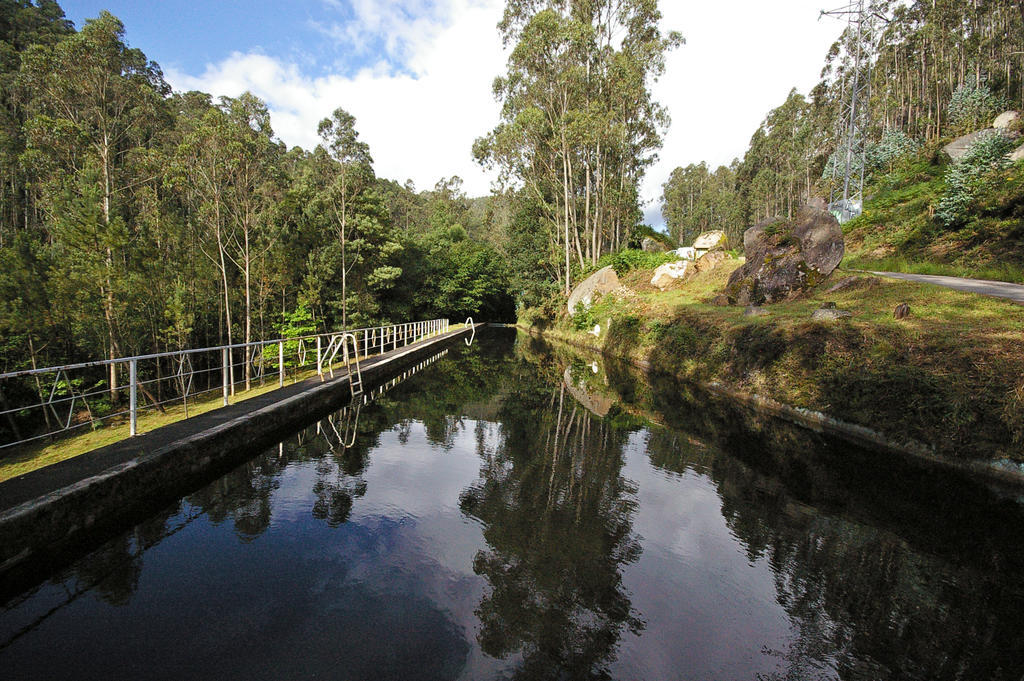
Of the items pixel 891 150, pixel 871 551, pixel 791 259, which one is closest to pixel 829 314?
pixel 791 259

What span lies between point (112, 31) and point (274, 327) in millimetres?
8944

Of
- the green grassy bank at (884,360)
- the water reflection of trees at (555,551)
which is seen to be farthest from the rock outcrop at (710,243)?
the water reflection of trees at (555,551)

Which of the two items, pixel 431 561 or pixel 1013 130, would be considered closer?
pixel 431 561

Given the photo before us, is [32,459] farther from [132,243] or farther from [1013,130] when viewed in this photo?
[1013,130]

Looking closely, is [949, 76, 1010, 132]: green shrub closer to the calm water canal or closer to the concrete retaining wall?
the calm water canal

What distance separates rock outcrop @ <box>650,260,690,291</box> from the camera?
2044 centimetres

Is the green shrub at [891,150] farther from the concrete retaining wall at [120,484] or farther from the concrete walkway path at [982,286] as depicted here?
the concrete retaining wall at [120,484]

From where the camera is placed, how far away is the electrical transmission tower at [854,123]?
22.0 metres

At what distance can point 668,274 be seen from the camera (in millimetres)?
20922

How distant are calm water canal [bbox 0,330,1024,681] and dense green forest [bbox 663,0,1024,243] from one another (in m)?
29.1

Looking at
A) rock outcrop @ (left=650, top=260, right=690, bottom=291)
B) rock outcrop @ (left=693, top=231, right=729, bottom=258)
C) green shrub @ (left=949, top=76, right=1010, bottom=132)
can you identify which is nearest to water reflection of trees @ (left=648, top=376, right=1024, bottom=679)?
rock outcrop @ (left=650, top=260, right=690, bottom=291)

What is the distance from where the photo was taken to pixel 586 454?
6461 millimetres

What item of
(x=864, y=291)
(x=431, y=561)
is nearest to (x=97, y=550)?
(x=431, y=561)

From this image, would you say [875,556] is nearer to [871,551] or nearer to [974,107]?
[871,551]
